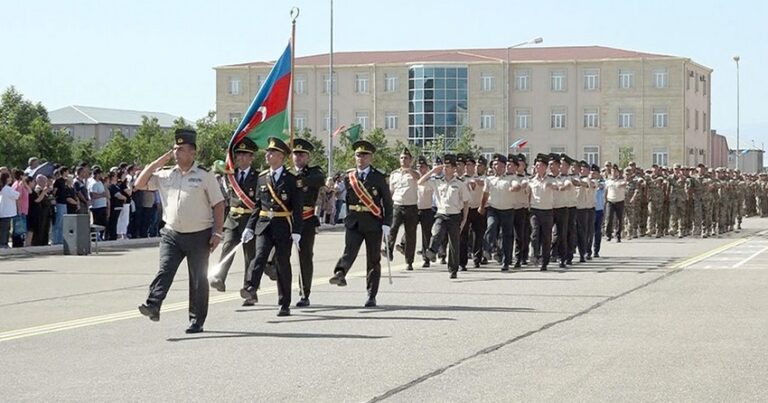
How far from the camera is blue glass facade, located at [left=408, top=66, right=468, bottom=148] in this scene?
108 meters

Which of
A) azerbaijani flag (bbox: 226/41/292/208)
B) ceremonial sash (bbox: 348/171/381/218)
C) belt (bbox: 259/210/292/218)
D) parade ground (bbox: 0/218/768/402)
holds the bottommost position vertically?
parade ground (bbox: 0/218/768/402)

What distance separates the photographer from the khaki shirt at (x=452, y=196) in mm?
20531

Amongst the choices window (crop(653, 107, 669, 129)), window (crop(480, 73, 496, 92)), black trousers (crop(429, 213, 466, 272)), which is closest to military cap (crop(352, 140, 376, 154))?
black trousers (crop(429, 213, 466, 272))

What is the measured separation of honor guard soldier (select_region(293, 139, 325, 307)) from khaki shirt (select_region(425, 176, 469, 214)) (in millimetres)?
5063

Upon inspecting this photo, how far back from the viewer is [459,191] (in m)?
20.7

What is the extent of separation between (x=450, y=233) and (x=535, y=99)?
8838 cm

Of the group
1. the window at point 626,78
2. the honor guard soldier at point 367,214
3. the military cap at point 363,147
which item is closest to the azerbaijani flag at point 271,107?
the military cap at point 363,147

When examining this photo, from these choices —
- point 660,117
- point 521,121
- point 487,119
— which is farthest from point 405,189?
point 660,117

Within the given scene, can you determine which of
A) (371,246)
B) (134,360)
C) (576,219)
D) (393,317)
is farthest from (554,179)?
(134,360)

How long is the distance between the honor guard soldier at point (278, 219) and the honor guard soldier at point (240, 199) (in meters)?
1.01

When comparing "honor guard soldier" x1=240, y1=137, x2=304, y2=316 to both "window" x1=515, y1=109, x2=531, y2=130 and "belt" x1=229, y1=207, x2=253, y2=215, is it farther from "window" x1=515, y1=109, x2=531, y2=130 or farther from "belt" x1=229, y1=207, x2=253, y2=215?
"window" x1=515, y1=109, x2=531, y2=130

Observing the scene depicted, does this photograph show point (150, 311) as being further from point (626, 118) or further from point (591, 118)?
point (626, 118)

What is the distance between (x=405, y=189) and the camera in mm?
22312

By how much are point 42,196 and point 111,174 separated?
141 inches
